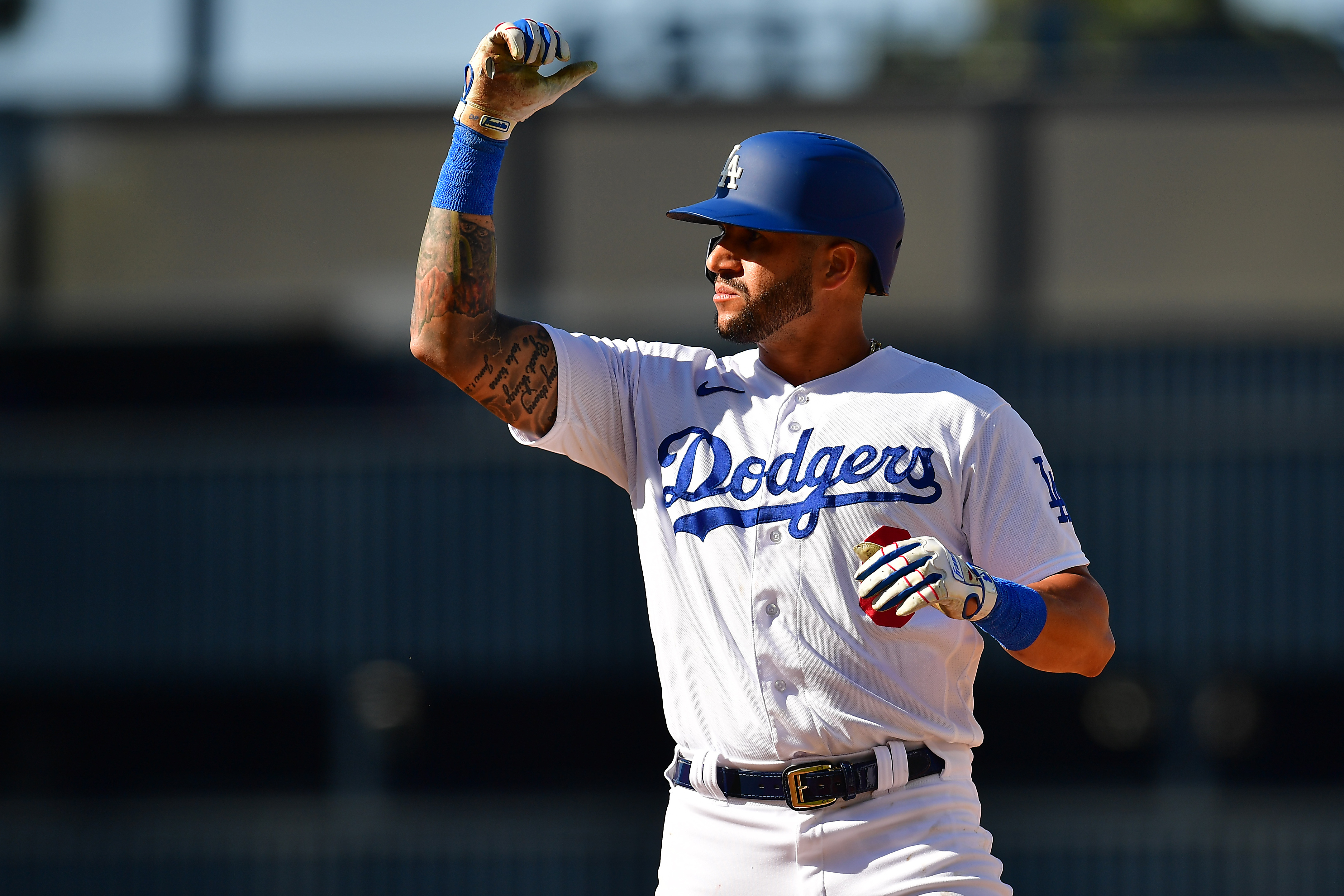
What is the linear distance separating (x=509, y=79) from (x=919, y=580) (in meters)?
1.40

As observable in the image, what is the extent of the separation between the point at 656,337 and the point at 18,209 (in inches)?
253

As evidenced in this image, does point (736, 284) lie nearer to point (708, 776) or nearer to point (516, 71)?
point (516, 71)

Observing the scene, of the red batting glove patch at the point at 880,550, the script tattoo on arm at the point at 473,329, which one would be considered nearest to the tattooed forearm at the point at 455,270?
the script tattoo on arm at the point at 473,329

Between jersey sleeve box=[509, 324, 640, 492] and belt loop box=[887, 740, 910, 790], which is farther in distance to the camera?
jersey sleeve box=[509, 324, 640, 492]

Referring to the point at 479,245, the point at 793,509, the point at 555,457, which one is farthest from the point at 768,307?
the point at 555,457

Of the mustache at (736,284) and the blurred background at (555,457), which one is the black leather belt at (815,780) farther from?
the blurred background at (555,457)

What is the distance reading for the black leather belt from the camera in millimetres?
3277

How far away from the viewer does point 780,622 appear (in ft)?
11.1

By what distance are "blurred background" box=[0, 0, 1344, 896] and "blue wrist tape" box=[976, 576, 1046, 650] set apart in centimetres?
1040

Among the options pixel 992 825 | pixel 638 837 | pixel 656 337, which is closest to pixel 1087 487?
pixel 992 825

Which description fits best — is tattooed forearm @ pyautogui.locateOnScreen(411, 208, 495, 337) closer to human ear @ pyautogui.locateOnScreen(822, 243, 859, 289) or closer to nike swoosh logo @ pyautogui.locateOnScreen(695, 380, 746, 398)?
nike swoosh logo @ pyautogui.locateOnScreen(695, 380, 746, 398)

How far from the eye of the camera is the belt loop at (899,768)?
3289 mm

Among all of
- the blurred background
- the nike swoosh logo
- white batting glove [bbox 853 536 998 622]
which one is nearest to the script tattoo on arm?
the nike swoosh logo

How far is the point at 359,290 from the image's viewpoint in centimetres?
1491
